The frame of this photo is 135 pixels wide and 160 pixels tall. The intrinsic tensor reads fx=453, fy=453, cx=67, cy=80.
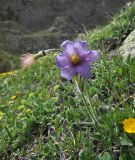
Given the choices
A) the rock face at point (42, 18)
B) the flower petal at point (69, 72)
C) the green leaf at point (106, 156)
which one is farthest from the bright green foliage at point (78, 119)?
Result: the rock face at point (42, 18)

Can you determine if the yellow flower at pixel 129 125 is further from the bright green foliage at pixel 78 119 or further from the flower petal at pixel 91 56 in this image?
the flower petal at pixel 91 56

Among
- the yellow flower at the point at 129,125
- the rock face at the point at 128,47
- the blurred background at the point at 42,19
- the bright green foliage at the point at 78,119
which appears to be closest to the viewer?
the yellow flower at the point at 129,125

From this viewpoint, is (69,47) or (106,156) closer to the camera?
(69,47)

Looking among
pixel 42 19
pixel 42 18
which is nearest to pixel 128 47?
pixel 42 19

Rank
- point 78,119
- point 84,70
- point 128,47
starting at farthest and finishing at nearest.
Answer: point 128,47 < point 78,119 < point 84,70

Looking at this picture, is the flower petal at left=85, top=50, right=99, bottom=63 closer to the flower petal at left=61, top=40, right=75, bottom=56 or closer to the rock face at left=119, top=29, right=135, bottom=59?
the flower petal at left=61, top=40, right=75, bottom=56

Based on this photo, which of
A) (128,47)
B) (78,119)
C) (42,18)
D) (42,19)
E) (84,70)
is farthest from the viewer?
(42,18)

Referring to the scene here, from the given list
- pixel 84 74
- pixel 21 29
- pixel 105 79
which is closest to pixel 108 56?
pixel 105 79

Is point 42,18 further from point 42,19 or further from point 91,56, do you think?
point 91,56
